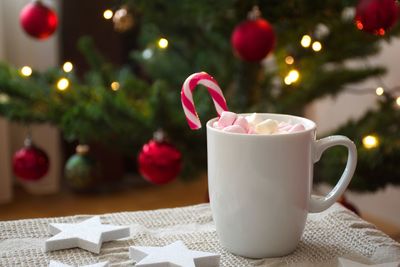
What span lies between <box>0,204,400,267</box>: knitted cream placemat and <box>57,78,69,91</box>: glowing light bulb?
1.75ft

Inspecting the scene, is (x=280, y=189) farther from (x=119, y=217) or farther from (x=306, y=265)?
(x=119, y=217)

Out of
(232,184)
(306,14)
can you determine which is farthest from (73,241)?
(306,14)

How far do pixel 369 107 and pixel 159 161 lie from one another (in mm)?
924

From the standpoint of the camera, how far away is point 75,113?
1092 mm

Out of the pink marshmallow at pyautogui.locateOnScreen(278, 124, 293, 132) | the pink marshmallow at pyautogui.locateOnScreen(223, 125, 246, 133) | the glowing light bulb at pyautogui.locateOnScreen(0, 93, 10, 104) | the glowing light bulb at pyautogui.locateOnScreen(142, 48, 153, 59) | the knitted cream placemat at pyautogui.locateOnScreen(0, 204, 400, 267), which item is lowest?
the knitted cream placemat at pyautogui.locateOnScreen(0, 204, 400, 267)

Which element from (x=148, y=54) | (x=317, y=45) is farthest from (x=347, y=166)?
(x=148, y=54)

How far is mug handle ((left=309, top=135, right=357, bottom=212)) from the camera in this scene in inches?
23.2

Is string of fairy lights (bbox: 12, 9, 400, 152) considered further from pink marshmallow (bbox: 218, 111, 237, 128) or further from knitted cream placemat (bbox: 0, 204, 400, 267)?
pink marshmallow (bbox: 218, 111, 237, 128)

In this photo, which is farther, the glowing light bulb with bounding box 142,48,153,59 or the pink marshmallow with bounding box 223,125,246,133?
the glowing light bulb with bounding box 142,48,153,59

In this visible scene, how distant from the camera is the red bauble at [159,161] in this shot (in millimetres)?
1044

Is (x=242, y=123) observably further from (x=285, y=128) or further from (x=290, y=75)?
(x=290, y=75)

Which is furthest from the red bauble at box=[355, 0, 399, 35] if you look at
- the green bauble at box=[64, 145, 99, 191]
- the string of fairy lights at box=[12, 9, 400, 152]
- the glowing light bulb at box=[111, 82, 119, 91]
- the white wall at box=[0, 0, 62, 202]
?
the white wall at box=[0, 0, 62, 202]

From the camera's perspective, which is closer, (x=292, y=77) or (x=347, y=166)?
(x=347, y=166)

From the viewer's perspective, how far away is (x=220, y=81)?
1.31 meters
